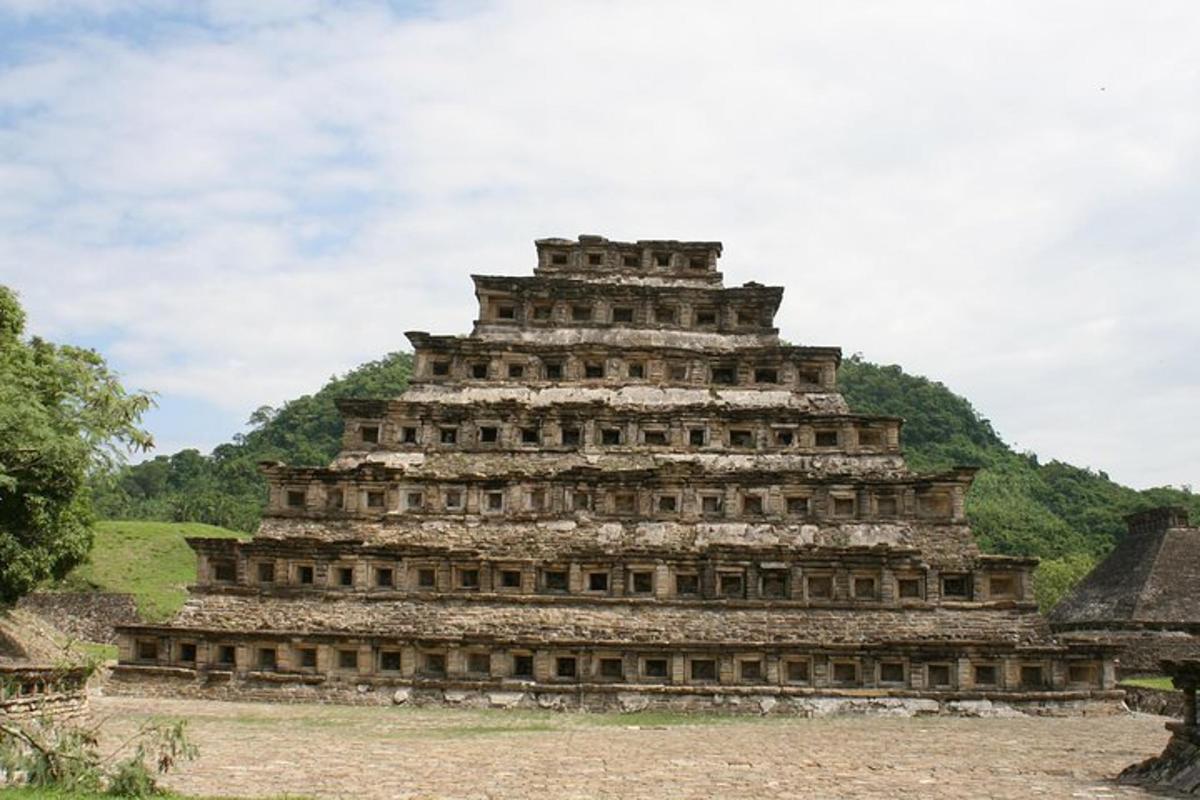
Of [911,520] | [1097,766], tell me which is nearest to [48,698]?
[1097,766]

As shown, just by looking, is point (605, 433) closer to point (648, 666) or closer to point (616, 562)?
point (616, 562)

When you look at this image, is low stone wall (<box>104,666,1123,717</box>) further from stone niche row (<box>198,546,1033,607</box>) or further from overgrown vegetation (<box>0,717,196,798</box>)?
overgrown vegetation (<box>0,717,196,798</box>)

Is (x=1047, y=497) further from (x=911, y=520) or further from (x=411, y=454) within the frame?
(x=411, y=454)

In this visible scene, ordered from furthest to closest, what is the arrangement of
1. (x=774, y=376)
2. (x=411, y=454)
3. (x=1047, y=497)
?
(x=1047, y=497), (x=774, y=376), (x=411, y=454)

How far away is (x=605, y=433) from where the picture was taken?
112 feet

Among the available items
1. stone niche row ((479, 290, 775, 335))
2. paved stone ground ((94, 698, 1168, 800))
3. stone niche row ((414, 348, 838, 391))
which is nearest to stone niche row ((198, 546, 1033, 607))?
paved stone ground ((94, 698, 1168, 800))

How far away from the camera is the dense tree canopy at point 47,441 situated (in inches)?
819

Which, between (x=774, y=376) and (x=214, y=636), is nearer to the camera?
(x=214, y=636)

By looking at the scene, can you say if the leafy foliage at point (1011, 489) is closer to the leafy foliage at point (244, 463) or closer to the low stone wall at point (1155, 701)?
the low stone wall at point (1155, 701)

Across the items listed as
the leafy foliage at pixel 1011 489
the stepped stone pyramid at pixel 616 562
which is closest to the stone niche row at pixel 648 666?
the stepped stone pyramid at pixel 616 562

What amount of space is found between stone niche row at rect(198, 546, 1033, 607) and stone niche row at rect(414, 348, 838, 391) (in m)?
7.32

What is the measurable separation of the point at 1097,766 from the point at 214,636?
21.7 metres

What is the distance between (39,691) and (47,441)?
179 inches

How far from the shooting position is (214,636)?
29.3m
